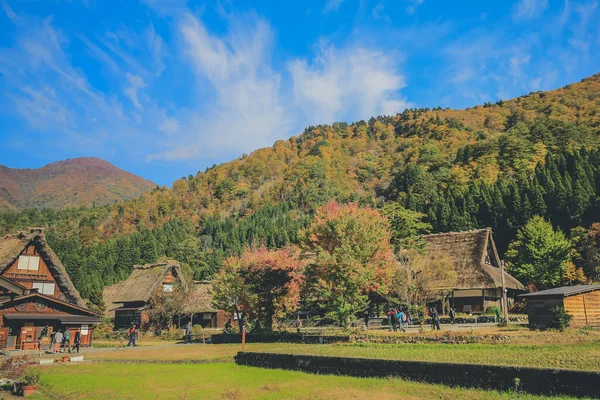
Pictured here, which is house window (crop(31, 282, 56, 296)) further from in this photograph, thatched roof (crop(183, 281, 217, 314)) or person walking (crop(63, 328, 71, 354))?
thatched roof (crop(183, 281, 217, 314))

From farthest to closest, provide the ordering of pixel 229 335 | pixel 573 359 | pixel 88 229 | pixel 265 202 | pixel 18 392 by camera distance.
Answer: pixel 265 202 < pixel 88 229 < pixel 229 335 < pixel 18 392 < pixel 573 359

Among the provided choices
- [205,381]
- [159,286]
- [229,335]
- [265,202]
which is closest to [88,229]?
[265,202]

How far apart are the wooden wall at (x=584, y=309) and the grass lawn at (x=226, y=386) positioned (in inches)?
578

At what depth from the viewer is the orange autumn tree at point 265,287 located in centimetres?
3156

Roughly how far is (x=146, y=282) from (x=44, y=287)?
45.9 feet

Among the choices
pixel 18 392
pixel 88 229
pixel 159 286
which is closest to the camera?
pixel 18 392

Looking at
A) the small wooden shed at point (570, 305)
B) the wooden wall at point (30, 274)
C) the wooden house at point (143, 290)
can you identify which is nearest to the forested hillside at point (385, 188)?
the wooden house at point (143, 290)

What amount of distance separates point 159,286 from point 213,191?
86801 millimetres

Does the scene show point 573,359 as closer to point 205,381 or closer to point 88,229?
point 205,381

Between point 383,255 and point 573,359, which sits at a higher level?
point 383,255

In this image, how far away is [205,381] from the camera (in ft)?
49.1

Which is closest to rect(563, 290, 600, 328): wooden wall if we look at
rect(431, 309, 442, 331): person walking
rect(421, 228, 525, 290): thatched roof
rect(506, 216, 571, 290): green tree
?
rect(431, 309, 442, 331): person walking

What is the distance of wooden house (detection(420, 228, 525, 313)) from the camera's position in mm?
38094

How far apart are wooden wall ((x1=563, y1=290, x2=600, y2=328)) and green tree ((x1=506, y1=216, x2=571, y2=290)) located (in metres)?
18.0
